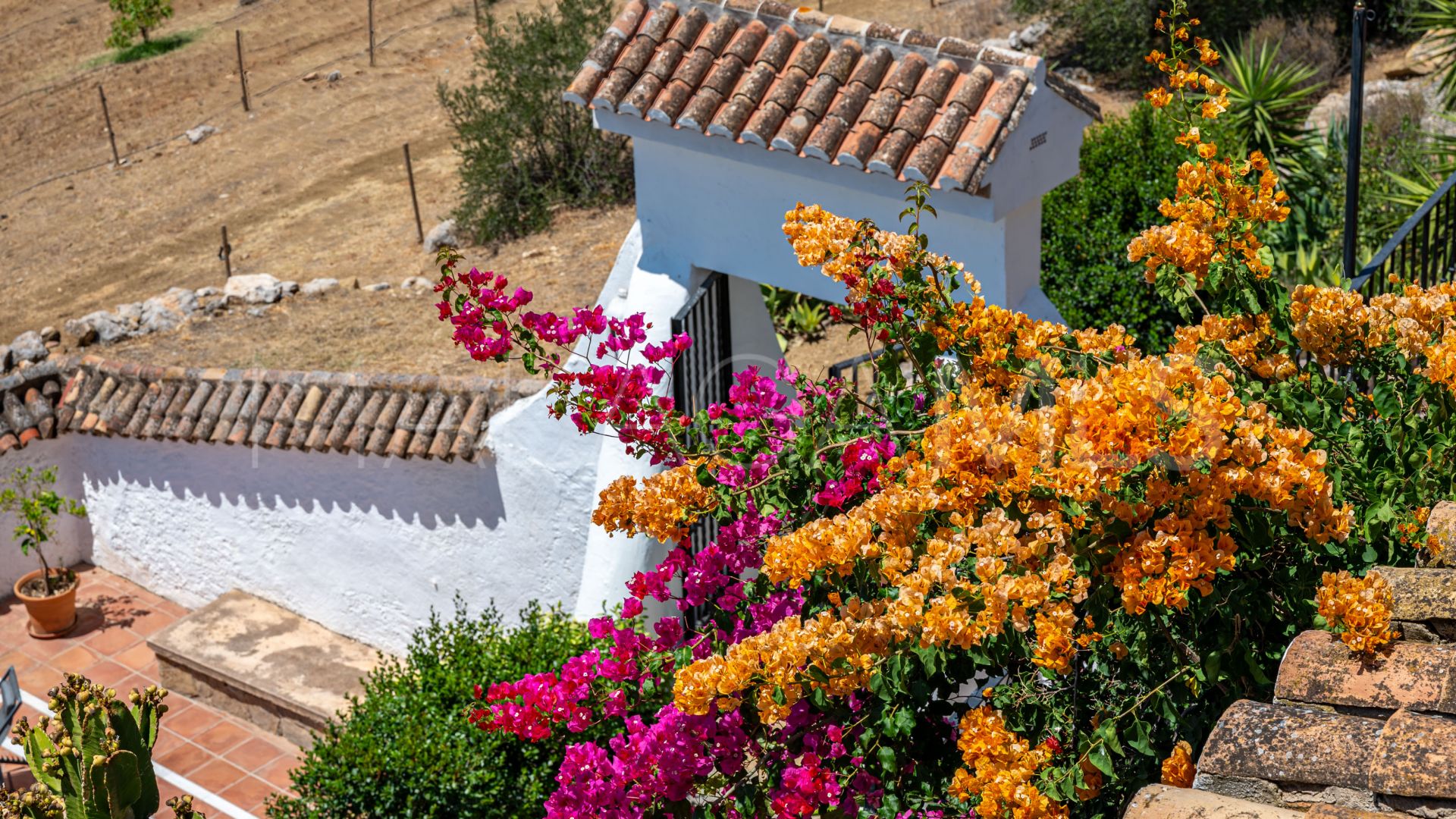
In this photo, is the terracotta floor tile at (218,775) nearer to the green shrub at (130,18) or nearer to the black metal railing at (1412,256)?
the black metal railing at (1412,256)

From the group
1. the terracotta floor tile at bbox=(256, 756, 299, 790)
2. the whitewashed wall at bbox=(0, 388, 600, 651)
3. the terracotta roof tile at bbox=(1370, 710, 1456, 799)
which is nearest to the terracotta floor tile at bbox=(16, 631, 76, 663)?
the whitewashed wall at bbox=(0, 388, 600, 651)

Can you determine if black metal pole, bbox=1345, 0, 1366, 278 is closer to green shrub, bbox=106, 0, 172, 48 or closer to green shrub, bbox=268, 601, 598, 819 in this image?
green shrub, bbox=268, 601, 598, 819

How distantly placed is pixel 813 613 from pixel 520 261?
10182 millimetres

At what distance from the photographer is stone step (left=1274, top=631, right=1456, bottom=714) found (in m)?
2.55

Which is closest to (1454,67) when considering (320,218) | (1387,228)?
(1387,228)

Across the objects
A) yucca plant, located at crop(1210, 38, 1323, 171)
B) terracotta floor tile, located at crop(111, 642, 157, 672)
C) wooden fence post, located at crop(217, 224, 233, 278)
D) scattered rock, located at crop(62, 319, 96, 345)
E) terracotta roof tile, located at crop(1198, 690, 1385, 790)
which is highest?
terracotta roof tile, located at crop(1198, 690, 1385, 790)

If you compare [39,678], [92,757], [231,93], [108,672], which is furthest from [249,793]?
[231,93]

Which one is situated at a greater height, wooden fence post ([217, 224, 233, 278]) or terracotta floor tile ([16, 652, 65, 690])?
wooden fence post ([217, 224, 233, 278])

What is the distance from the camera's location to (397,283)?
1298cm

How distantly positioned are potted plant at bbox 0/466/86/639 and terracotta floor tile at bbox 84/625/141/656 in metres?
0.22

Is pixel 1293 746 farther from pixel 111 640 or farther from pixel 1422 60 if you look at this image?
pixel 1422 60

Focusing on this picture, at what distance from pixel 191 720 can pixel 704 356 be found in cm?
407

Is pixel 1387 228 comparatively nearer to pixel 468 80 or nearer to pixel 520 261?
pixel 520 261

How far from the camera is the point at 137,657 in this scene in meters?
8.81
